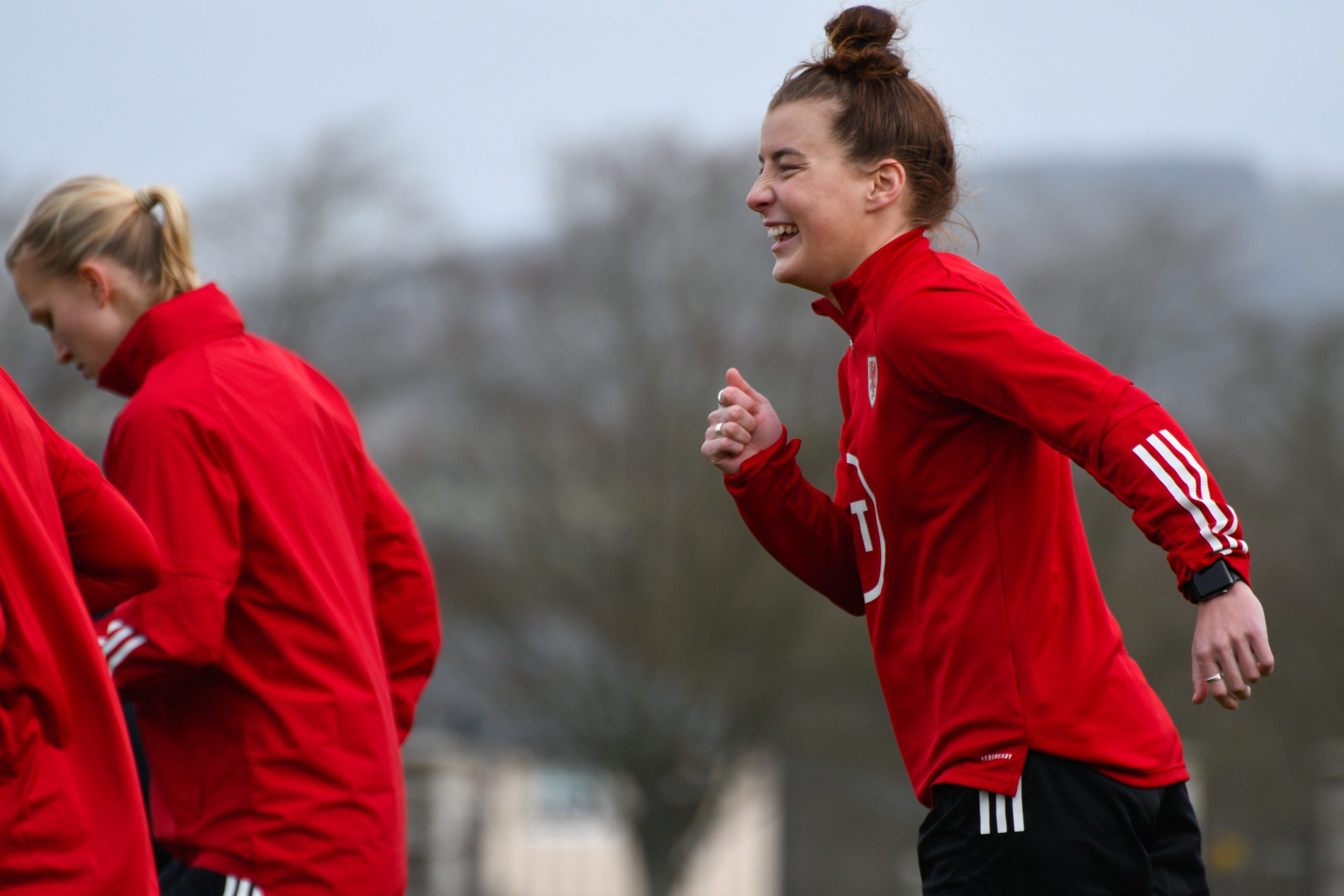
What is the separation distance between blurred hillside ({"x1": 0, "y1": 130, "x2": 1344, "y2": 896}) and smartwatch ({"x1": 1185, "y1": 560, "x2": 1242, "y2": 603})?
1612 centimetres

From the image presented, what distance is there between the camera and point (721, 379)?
18.8 meters

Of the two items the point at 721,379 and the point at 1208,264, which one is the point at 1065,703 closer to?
the point at 721,379

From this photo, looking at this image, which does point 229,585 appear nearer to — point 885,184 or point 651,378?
point 885,184

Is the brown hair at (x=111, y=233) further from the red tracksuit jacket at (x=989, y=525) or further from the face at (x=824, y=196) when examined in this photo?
the red tracksuit jacket at (x=989, y=525)

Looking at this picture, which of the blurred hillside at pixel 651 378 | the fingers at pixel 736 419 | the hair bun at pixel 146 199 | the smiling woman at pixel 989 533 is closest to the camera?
the smiling woman at pixel 989 533

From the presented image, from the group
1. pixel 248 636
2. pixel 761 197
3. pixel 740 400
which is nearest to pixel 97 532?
pixel 248 636

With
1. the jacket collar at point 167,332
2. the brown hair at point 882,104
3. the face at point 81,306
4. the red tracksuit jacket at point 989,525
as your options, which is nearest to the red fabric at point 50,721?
the jacket collar at point 167,332

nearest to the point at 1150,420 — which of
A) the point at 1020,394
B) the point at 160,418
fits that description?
the point at 1020,394

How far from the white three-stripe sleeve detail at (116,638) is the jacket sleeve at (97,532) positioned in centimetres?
14

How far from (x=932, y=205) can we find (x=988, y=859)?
3.66 feet

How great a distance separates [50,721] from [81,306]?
48.3 inches

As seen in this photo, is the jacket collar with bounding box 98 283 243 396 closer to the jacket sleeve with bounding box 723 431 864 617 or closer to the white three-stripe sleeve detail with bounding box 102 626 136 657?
the white three-stripe sleeve detail with bounding box 102 626 136 657

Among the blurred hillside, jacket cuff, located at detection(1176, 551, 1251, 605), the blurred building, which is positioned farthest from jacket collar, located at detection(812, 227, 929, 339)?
the blurred hillside

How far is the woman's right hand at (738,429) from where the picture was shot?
2.54m
